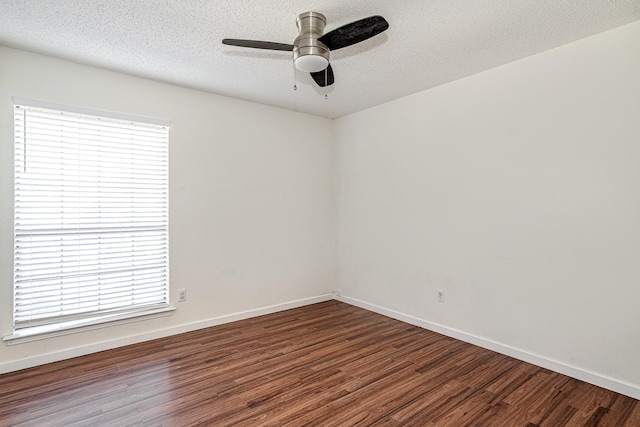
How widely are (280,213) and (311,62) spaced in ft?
8.00

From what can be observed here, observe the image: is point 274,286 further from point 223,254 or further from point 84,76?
point 84,76

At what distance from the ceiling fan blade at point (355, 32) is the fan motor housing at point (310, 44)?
6cm

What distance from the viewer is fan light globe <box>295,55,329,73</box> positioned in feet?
6.64

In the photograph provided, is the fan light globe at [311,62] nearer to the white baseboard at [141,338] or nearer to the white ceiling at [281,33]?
the white ceiling at [281,33]

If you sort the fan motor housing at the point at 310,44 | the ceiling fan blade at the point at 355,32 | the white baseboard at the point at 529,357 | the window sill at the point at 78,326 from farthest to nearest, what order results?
the window sill at the point at 78,326, the white baseboard at the point at 529,357, the fan motor housing at the point at 310,44, the ceiling fan blade at the point at 355,32

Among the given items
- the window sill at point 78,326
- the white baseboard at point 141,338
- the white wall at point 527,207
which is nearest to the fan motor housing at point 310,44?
the white wall at point 527,207

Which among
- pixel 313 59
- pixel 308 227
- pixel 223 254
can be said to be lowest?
pixel 223 254

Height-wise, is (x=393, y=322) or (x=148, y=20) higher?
(x=148, y=20)

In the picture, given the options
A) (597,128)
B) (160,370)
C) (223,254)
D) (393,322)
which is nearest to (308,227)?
(223,254)

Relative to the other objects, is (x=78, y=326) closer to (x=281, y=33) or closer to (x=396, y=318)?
(x=281, y=33)

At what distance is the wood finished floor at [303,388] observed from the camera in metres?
2.10

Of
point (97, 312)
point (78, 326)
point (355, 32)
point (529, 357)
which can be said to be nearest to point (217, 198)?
point (97, 312)

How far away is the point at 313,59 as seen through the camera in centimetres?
203

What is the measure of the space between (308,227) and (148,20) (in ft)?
9.48
